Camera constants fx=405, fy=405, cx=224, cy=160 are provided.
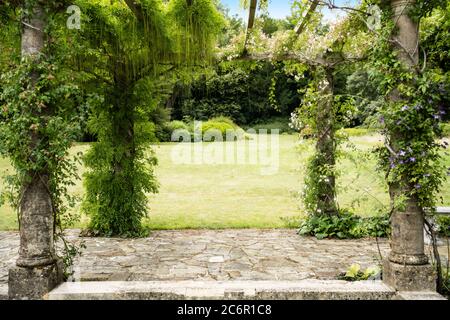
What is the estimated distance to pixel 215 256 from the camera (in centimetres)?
535

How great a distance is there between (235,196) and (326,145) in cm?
378

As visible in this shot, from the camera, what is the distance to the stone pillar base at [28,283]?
11.7 ft

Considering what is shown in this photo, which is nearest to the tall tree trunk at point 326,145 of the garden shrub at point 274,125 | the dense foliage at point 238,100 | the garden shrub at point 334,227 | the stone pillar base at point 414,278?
the garden shrub at point 334,227

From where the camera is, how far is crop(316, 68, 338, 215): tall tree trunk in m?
6.65

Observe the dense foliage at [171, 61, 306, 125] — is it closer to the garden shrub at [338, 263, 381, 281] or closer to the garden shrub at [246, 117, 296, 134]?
the garden shrub at [246, 117, 296, 134]

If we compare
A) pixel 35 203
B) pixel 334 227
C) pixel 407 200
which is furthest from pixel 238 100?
pixel 35 203

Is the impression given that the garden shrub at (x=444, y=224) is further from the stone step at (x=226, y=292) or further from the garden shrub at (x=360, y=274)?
the stone step at (x=226, y=292)

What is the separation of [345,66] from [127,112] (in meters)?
3.64

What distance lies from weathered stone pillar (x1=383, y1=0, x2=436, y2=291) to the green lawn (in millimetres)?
333

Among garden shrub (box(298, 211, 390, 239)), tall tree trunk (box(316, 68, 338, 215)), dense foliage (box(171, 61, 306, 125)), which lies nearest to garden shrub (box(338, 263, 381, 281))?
garden shrub (box(298, 211, 390, 239))

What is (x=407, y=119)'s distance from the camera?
11.5 feet

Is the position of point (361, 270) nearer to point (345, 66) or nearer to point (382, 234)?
point (382, 234)

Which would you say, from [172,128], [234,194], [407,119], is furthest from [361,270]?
[172,128]
